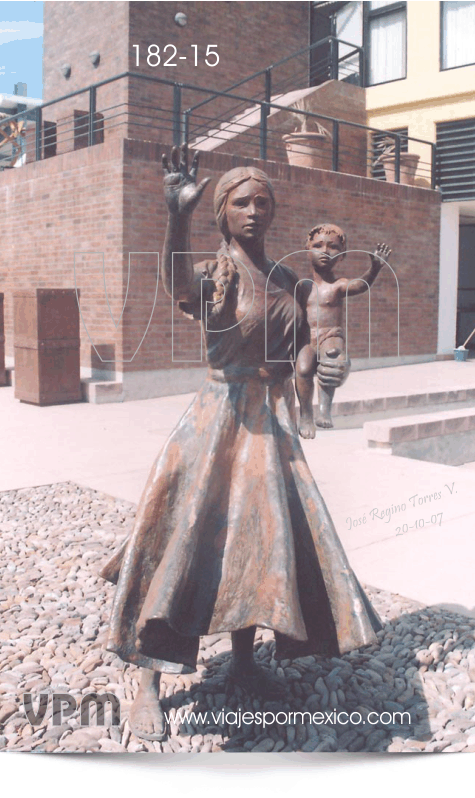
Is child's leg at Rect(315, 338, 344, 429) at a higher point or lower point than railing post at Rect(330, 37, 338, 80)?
lower

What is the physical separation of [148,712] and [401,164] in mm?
14990

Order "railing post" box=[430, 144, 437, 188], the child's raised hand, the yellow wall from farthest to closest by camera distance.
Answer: "railing post" box=[430, 144, 437, 188] < the yellow wall < the child's raised hand

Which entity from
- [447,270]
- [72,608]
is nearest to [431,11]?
[72,608]

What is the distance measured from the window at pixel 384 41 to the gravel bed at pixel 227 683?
8380mm

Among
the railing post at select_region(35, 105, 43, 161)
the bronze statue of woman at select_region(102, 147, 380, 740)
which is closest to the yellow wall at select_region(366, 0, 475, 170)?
the railing post at select_region(35, 105, 43, 161)

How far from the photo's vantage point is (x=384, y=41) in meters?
13.9

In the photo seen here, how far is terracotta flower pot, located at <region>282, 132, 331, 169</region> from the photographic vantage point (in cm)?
1405

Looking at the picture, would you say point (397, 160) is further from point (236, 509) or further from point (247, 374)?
point (236, 509)

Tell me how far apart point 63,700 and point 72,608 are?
3.61 ft

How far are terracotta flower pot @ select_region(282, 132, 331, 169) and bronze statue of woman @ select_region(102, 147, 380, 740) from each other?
11.9m

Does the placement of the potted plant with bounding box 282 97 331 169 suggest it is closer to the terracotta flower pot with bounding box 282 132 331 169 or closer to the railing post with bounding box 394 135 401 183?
the terracotta flower pot with bounding box 282 132 331 169

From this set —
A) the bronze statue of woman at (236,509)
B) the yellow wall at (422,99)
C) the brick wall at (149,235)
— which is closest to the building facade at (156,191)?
the brick wall at (149,235)

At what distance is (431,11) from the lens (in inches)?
204

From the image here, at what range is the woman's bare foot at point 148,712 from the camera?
2.73 meters
